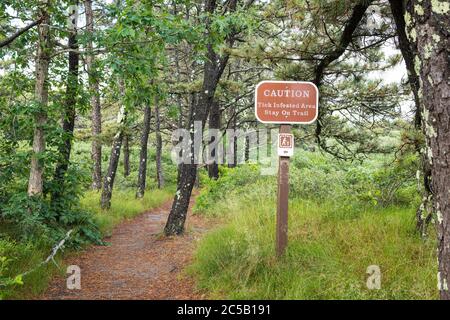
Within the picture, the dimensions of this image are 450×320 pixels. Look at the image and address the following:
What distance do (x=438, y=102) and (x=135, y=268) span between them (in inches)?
226

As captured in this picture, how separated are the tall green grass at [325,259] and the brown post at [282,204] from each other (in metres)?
0.15

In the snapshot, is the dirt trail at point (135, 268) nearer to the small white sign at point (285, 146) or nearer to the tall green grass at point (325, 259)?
the tall green grass at point (325, 259)

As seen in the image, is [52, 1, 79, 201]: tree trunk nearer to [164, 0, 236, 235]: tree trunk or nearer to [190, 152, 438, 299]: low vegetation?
[164, 0, 236, 235]: tree trunk

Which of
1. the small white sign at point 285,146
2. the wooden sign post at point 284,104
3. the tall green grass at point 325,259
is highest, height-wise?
the wooden sign post at point 284,104

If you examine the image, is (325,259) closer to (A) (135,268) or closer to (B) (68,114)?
(A) (135,268)

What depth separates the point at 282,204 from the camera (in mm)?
5238

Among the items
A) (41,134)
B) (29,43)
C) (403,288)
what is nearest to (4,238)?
(41,134)

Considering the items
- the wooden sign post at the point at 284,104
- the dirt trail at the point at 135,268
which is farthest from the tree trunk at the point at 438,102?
the dirt trail at the point at 135,268

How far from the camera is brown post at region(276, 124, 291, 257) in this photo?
511cm

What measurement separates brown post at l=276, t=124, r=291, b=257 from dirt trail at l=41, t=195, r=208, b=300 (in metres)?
1.32

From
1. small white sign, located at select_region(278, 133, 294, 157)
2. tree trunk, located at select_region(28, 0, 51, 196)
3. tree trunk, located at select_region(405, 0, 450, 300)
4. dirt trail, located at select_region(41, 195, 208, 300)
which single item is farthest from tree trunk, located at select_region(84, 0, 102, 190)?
tree trunk, located at select_region(405, 0, 450, 300)

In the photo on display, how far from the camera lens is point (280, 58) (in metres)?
6.52

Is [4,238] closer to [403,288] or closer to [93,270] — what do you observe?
[93,270]

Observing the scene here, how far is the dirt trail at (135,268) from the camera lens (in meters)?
5.53
